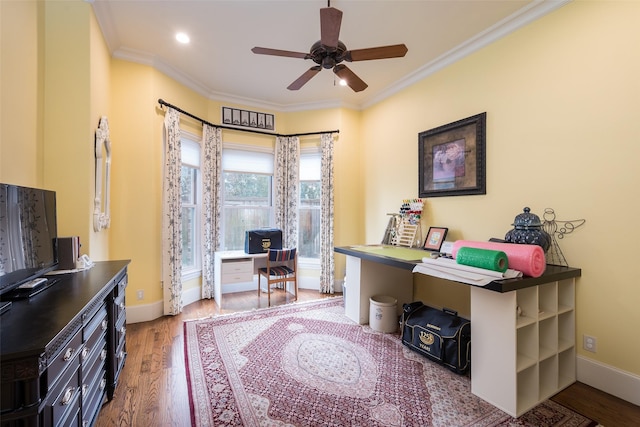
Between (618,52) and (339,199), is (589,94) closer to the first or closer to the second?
(618,52)

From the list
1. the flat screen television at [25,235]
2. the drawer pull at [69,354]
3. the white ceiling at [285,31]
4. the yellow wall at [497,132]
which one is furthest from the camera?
the white ceiling at [285,31]

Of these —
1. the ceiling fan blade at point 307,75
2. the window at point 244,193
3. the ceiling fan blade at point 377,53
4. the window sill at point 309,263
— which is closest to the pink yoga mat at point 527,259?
the ceiling fan blade at point 377,53

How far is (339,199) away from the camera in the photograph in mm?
4316

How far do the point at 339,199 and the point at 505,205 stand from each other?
2.28 metres

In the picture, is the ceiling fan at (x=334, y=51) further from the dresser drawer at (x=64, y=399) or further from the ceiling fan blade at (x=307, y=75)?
the dresser drawer at (x=64, y=399)

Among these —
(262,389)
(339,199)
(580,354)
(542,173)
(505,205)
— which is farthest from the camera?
(339,199)

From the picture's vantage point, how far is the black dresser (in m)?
0.92

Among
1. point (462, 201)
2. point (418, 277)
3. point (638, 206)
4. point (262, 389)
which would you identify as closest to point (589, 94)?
point (638, 206)

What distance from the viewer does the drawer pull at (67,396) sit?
1143 millimetres

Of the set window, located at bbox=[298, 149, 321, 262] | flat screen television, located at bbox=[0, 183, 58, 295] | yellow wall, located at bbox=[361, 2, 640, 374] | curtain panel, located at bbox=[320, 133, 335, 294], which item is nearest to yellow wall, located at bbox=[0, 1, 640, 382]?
yellow wall, located at bbox=[361, 2, 640, 374]

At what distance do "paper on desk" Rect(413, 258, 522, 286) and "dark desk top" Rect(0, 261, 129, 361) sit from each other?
2.12 meters

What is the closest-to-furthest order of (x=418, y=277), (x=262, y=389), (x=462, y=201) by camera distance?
(x=262, y=389) → (x=462, y=201) → (x=418, y=277)

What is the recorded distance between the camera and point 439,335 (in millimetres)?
2248

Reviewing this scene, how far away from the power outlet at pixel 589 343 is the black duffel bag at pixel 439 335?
0.80 meters
